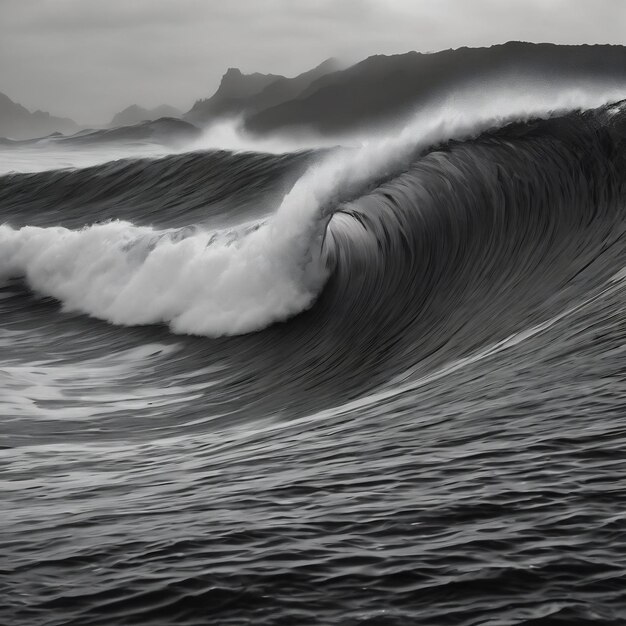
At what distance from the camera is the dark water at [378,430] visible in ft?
9.93

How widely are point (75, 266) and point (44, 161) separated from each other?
14.3 meters

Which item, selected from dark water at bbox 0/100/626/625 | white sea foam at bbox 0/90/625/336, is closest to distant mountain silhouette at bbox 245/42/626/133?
white sea foam at bbox 0/90/625/336

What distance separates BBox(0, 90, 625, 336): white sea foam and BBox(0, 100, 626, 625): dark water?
222mm

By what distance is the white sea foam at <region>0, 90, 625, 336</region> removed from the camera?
1153 centimetres

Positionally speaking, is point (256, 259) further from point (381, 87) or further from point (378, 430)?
point (381, 87)

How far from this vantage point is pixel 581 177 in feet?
35.1

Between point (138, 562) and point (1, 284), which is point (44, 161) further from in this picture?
point (138, 562)

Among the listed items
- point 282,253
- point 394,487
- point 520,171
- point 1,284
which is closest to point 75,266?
point 1,284

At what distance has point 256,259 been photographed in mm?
11977

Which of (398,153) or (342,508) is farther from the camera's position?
(398,153)

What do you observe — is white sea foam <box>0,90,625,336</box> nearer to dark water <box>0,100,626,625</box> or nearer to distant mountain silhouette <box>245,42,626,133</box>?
dark water <box>0,100,626,625</box>

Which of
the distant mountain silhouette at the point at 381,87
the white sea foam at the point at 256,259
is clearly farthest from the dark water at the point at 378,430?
the distant mountain silhouette at the point at 381,87

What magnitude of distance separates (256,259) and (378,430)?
7.04 meters

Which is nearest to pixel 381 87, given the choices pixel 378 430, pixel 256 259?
pixel 256 259
